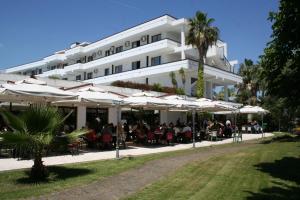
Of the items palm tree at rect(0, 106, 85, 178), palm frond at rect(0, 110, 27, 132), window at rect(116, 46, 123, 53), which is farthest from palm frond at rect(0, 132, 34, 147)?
window at rect(116, 46, 123, 53)

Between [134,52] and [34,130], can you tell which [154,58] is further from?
[34,130]

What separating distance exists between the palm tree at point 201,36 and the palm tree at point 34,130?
26.7m

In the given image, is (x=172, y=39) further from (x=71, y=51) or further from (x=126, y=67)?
(x=71, y=51)

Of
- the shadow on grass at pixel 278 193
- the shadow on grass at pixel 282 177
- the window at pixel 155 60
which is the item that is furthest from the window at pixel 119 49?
the shadow on grass at pixel 278 193

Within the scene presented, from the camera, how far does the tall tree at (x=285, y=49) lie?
980cm

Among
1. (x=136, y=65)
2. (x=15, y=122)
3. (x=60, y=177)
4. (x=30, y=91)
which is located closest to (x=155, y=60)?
(x=136, y=65)

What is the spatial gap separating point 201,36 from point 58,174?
89.5ft

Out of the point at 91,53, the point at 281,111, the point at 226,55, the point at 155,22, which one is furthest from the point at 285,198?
the point at 91,53

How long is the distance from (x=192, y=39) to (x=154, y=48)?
19.4 ft

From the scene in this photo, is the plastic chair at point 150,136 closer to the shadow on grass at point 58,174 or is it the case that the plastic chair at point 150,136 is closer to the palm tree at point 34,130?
the shadow on grass at point 58,174

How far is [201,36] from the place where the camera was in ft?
113

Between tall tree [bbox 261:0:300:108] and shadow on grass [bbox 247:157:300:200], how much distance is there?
2.49m

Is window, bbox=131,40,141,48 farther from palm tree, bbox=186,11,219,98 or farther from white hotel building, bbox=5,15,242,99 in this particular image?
palm tree, bbox=186,11,219,98

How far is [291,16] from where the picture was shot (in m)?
9.79
